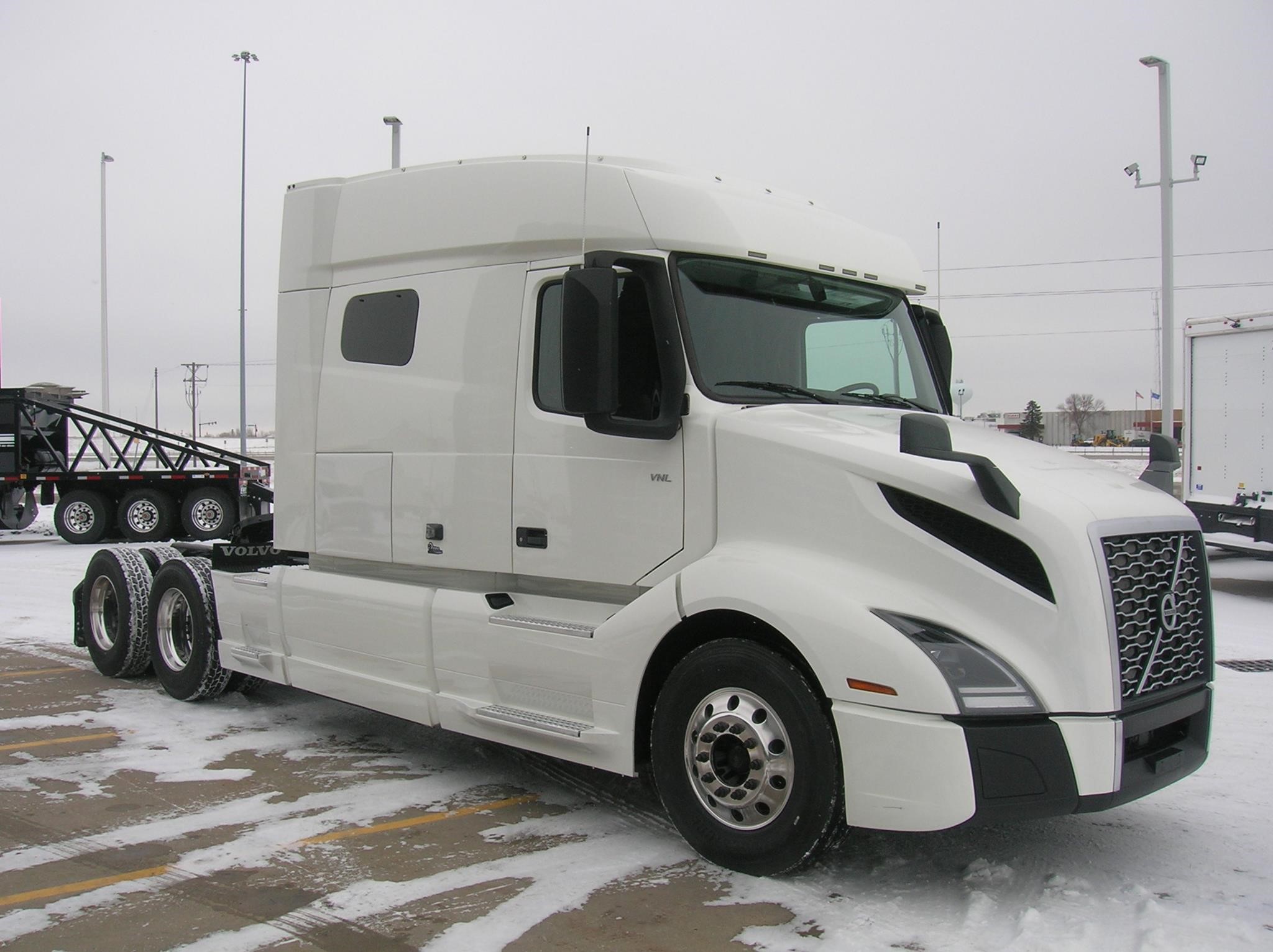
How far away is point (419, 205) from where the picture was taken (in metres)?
5.82

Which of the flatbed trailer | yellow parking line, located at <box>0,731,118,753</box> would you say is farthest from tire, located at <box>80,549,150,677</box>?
the flatbed trailer

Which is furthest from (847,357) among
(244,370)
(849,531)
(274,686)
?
(244,370)

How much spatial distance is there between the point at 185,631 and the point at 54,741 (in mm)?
1450

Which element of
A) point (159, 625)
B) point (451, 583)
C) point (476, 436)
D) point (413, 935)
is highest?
point (476, 436)

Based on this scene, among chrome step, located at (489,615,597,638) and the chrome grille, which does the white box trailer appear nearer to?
the chrome grille

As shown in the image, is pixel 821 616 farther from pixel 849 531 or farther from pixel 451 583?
pixel 451 583

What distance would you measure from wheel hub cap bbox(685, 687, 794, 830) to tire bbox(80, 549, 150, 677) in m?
5.31

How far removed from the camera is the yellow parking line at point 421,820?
15.8 ft

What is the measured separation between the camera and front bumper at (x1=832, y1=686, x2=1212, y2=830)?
149 inches

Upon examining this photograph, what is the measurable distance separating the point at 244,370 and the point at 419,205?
25.5 metres

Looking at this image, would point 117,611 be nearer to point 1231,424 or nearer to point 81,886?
point 81,886

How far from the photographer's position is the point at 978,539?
3.93 m

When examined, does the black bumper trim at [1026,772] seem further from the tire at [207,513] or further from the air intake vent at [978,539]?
the tire at [207,513]

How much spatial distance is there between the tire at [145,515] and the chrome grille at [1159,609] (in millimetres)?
19670
